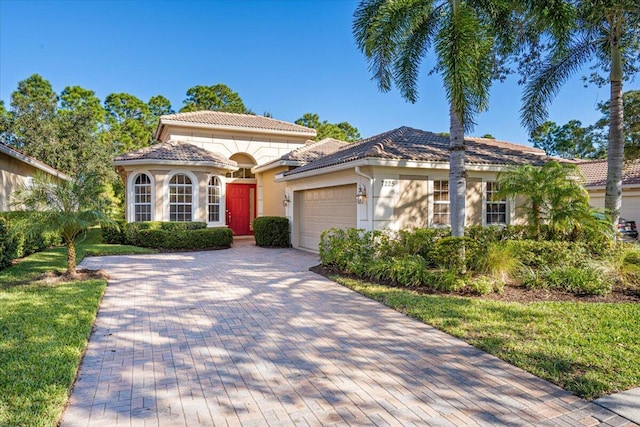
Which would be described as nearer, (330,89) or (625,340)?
(625,340)

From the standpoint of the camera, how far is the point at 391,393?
12.2 feet

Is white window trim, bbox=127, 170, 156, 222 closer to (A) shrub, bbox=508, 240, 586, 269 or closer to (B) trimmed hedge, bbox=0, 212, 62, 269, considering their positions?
(B) trimmed hedge, bbox=0, 212, 62, 269

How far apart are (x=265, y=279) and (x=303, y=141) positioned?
557 inches

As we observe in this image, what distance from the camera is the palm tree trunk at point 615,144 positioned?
35.0 ft

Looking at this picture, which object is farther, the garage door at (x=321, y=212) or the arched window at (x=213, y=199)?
the arched window at (x=213, y=199)

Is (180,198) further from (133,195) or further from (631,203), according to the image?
(631,203)

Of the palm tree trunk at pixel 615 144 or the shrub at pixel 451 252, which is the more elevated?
the palm tree trunk at pixel 615 144

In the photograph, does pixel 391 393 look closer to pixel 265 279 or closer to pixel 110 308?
pixel 110 308

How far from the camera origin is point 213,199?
1778 cm

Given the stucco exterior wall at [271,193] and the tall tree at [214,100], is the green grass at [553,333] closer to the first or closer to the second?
the stucco exterior wall at [271,193]

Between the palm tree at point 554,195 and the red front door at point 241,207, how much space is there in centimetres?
1403

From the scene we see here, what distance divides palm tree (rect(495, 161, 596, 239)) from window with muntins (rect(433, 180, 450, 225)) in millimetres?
2271

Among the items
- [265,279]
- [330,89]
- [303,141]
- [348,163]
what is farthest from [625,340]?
[330,89]

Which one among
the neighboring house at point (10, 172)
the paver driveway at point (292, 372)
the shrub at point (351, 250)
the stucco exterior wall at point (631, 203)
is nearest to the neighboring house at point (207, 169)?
the neighboring house at point (10, 172)
